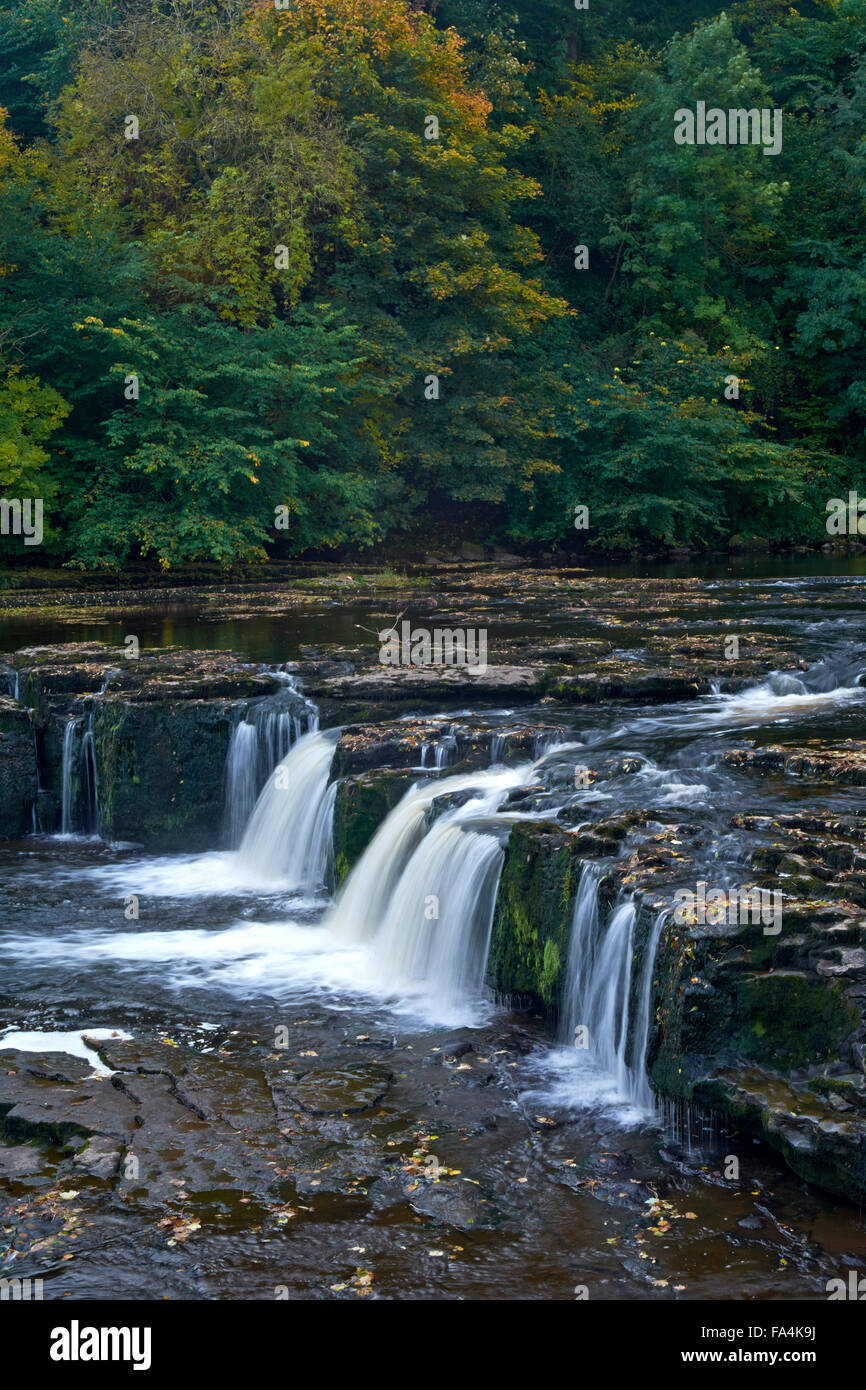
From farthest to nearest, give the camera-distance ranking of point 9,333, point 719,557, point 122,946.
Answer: point 719,557, point 9,333, point 122,946

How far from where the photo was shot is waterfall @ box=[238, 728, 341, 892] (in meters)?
11.0

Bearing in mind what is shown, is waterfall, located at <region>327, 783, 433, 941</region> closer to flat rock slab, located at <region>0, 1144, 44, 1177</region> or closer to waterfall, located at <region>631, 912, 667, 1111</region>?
waterfall, located at <region>631, 912, 667, 1111</region>

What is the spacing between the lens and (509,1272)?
511 centimetres

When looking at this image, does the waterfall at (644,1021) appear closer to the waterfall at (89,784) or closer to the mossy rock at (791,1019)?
the mossy rock at (791,1019)

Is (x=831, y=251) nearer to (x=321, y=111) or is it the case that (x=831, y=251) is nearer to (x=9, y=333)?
(x=321, y=111)

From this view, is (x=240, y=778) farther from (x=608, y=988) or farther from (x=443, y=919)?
A: (x=608, y=988)

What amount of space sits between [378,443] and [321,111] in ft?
24.5

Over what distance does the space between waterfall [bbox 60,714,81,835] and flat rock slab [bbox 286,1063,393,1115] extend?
673 cm

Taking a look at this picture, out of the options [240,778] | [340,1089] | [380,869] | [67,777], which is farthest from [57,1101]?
[67,777]

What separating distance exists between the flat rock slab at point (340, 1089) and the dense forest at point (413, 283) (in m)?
16.7

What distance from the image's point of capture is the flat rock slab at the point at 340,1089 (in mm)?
6676

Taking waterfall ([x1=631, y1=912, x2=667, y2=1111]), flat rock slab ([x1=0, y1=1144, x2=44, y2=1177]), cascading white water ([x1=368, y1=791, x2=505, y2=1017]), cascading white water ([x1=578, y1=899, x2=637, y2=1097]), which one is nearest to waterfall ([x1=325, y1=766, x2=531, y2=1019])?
cascading white water ([x1=368, y1=791, x2=505, y2=1017])

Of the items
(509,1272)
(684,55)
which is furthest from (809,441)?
(509,1272)

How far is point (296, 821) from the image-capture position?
11391 millimetres
